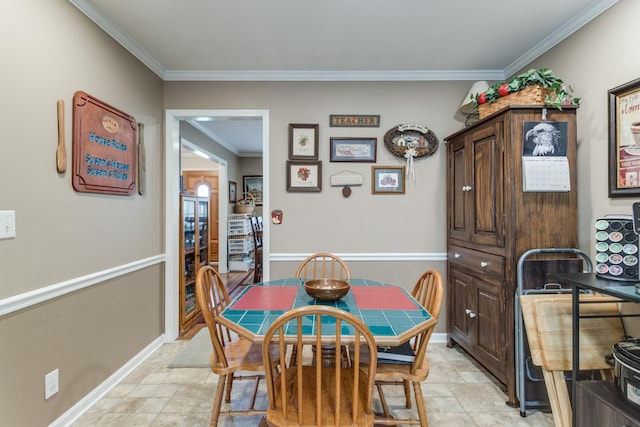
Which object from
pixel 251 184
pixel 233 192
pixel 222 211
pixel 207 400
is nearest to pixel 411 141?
pixel 207 400

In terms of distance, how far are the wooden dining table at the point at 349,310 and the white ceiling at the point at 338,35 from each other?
1.78 m

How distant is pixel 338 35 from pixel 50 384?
2792mm

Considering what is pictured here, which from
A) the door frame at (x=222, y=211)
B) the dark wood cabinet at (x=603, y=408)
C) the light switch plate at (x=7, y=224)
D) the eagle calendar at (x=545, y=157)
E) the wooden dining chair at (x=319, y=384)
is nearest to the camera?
the wooden dining chair at (x=319, y=384)

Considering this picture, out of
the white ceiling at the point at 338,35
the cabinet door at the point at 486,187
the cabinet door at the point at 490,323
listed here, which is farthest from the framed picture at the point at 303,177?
the cabinet door at the point at 490,323

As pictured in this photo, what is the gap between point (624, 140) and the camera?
1753 mm

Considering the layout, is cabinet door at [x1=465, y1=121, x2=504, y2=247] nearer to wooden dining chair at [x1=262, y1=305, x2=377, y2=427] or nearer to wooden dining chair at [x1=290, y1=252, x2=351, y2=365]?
wooden dining chair at [x1=290, y1=252, x2=351, y2=365]

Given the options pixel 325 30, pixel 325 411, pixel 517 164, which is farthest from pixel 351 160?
pixel 325 411

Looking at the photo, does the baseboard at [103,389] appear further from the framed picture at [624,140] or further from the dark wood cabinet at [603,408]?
the framed picture at [624,140]

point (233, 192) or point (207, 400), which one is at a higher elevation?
point (233, 192)

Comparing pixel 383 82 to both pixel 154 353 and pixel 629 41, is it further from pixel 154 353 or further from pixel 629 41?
pixel 154 353

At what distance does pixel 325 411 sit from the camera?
122cm

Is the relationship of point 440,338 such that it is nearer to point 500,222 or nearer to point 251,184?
point 500,222

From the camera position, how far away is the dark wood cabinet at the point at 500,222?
191 cm

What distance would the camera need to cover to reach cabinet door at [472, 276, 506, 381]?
204cm
